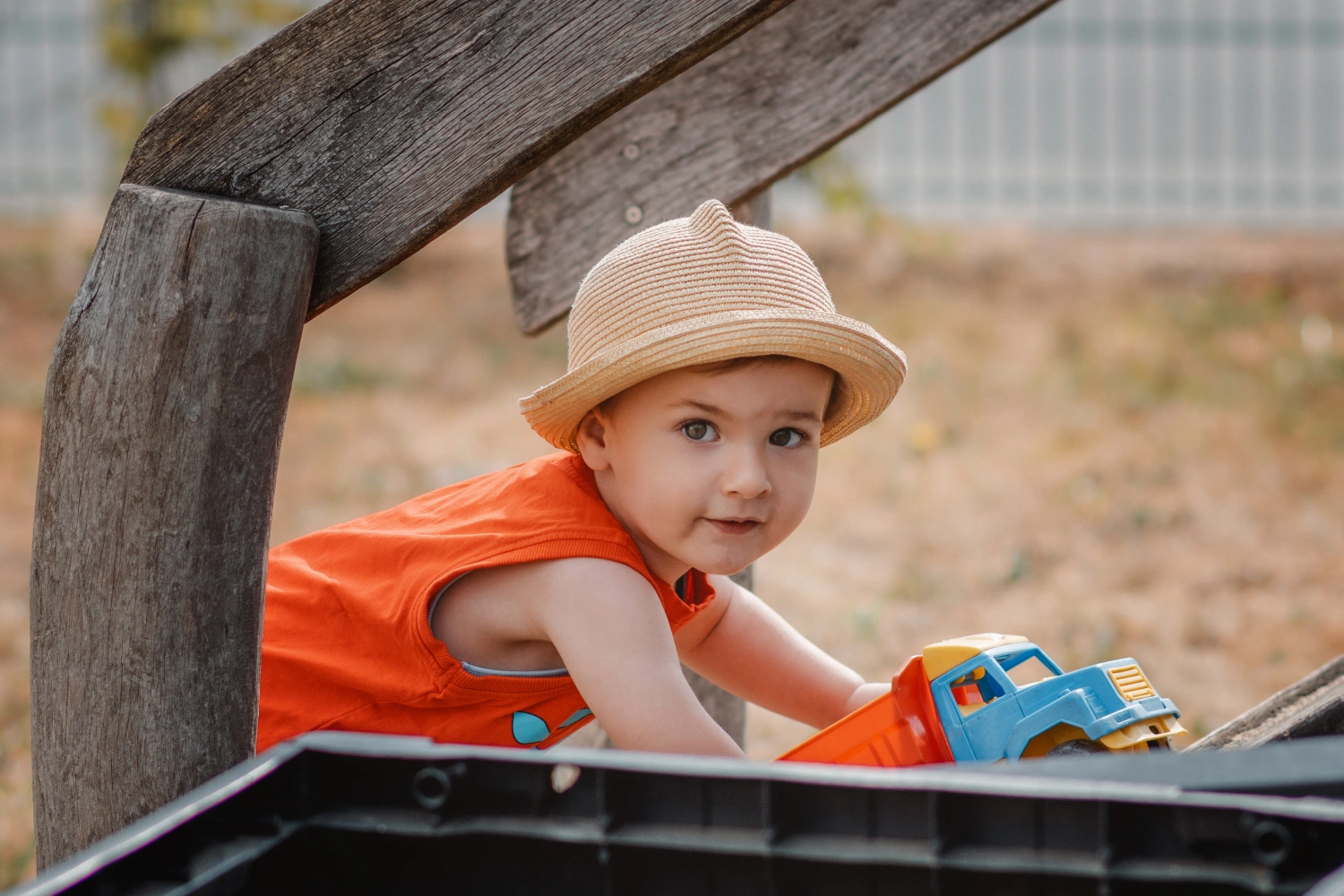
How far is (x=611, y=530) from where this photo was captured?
1.65m

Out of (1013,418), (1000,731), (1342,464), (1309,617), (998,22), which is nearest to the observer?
(1000,731)

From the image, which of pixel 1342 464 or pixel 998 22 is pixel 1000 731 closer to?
pixel 998 22

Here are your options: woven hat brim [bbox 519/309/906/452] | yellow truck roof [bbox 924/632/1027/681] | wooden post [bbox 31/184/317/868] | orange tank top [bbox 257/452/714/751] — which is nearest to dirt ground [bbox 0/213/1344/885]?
orange tank top [bbox 257/452/714/751]

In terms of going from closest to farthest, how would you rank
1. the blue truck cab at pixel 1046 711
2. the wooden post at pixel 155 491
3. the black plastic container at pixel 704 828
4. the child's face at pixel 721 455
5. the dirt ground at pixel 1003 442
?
the black plastic container at pixel 704 828 < the wooden post at pixel 155 491 < the blue truck cab at pixel 1046 711 < the child's face at pixel 721 455 < the dirt ground at pixel 1003 442

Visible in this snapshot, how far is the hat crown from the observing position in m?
1.59

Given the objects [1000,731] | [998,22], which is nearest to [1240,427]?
[998,22]

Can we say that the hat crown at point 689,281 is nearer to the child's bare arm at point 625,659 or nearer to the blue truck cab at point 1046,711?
the child's bare arm at point 625,659

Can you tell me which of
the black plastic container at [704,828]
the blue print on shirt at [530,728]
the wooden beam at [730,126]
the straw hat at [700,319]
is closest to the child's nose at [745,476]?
the straw hat at [700,319]

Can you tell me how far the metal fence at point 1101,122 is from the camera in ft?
32.2

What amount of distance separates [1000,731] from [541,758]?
2.39ft

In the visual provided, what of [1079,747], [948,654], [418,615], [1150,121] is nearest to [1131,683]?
[1079,747]

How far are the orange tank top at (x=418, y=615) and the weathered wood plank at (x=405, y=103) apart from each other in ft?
1.36

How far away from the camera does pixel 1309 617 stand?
367 cm

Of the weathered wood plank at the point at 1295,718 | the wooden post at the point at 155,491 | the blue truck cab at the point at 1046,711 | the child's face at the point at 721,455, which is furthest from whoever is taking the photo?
the weathered wood plank at the point at 1295,718
